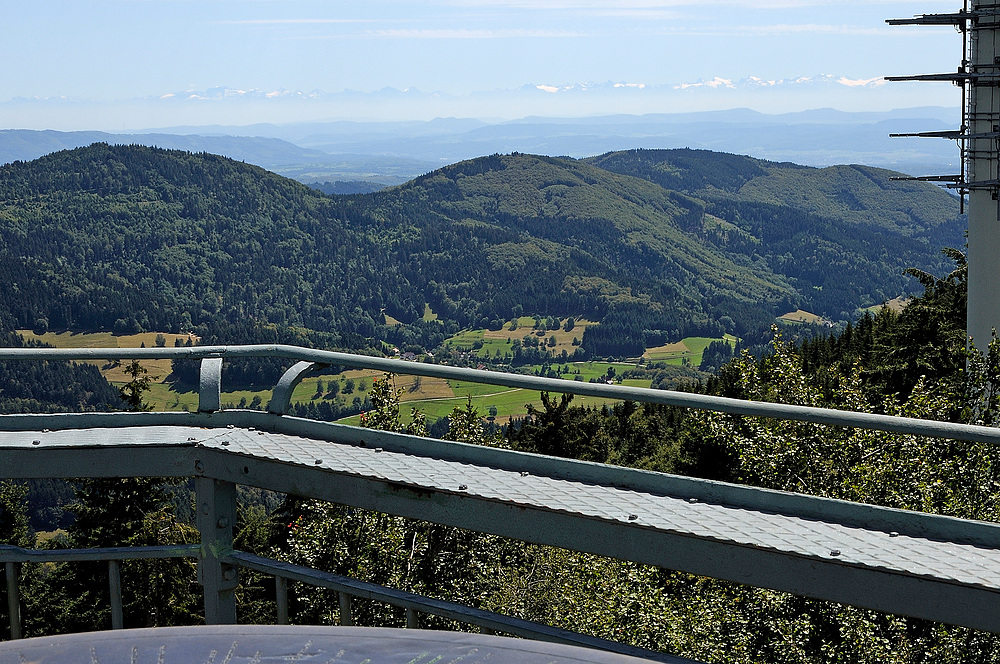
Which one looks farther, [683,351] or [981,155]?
[683,351]

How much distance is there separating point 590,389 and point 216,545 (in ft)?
4.65

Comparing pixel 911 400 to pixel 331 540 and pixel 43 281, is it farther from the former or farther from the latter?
pixel 43 281

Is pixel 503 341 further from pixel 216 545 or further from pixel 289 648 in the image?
pixel 289 648

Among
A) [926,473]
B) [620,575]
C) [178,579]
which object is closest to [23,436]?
[926,473]

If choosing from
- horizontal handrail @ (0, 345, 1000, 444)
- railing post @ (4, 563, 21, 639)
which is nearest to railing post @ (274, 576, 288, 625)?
horizontal handrail @ (0, 345, 1000, 444)

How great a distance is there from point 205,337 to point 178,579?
134197 millimetres

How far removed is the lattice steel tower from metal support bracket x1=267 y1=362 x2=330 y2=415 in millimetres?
21392

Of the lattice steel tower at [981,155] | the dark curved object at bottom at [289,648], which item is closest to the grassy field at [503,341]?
the lattice steel tower at [981,155]

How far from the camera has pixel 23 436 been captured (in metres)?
3.39

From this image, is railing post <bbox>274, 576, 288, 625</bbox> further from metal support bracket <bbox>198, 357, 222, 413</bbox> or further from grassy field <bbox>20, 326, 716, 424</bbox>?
grassy field <bbox>20, 326, 716, 424</bbox>

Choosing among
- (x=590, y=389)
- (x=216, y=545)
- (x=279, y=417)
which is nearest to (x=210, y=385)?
(x=279, y=417)

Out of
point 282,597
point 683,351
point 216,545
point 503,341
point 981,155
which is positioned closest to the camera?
point 216,545

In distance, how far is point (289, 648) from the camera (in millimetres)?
2104

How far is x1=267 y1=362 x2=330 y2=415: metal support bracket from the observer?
3352 millimetres
